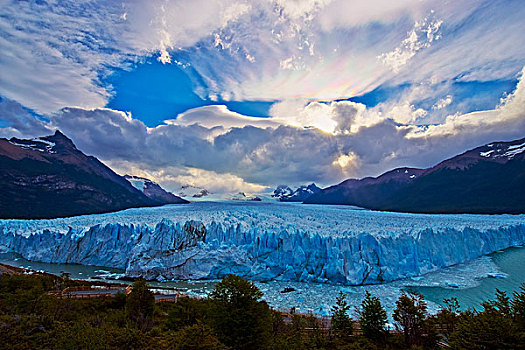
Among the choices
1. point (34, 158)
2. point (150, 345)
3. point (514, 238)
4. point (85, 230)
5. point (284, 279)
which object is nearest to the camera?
point (150, 345)

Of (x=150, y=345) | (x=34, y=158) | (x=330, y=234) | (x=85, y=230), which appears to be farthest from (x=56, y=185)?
(x=150, y=345)

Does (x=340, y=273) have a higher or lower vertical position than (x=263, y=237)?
lower

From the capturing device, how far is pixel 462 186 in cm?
8144

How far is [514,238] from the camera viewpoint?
34562 millimetres

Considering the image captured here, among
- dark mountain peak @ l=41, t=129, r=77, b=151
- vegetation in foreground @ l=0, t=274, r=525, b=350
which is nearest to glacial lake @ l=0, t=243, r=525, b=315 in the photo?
vegetation in foreground @ l=0, t=274, r=525, b=350

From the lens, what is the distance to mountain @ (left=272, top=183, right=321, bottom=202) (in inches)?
6826

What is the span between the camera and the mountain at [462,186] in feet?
222

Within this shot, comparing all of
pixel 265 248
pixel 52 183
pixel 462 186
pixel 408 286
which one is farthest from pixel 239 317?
pixel 462 186

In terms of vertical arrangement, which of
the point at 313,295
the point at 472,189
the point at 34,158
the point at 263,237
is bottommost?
the point at 313,295

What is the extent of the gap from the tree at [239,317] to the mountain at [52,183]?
70.8m

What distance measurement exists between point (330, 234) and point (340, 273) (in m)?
3.80

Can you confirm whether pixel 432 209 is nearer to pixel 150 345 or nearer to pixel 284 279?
pixel 284 279

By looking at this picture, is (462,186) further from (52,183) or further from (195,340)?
(52,183)

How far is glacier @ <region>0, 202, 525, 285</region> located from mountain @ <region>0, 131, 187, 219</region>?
44.0 m
